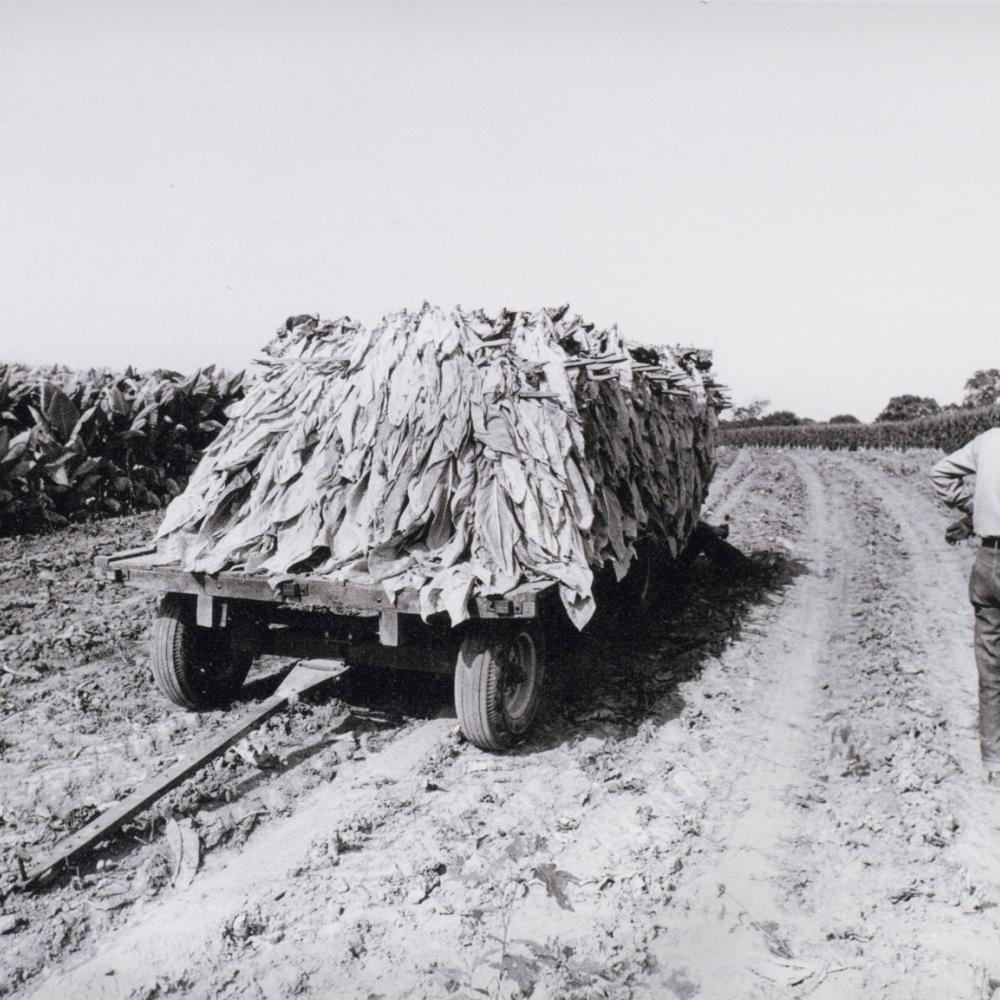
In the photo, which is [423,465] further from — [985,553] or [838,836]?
[985,553]

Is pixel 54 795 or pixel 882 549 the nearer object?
pixel 54 795

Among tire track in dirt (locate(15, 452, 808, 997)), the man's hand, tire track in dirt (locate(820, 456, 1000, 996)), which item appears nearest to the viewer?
tire track in dirt (locate(15, 452, 808, 997))

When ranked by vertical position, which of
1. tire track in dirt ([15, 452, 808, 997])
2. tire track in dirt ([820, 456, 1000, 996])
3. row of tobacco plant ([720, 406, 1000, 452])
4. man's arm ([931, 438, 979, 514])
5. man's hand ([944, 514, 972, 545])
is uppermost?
A: row of tobacco plant ([720, 406, 1000, 452])

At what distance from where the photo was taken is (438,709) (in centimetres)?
601

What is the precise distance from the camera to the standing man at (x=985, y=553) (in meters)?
4.96

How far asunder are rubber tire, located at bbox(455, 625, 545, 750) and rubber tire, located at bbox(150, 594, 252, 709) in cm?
181

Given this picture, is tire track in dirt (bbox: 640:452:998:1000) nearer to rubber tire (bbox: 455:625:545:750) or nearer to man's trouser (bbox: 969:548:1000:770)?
man's trouser (bbox: 969:548:1000:770)

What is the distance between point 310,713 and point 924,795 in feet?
12.2

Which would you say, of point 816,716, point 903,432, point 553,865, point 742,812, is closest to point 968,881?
point 742,812

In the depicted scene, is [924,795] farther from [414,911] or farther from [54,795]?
[54,795]

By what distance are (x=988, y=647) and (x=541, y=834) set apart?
2904mm

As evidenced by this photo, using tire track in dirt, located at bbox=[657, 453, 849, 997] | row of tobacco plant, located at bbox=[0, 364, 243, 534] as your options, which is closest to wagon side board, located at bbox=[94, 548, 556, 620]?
tire track in dirt, located at bbox=[657, 453, 849, 997]

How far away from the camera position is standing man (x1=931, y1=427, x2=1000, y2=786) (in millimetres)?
4957

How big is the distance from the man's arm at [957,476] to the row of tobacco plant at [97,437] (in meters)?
10.4
